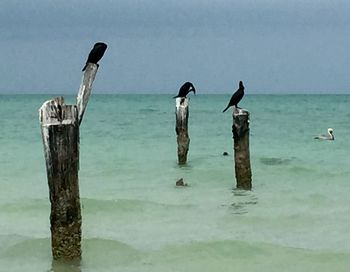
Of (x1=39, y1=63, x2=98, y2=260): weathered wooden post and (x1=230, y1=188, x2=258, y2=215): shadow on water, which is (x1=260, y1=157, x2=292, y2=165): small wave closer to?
(x1=230, y1=188, x2=258, y2=215): shadow on water

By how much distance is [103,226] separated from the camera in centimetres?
956

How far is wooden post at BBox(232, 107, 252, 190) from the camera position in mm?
11422

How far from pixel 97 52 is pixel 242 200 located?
11.4ft

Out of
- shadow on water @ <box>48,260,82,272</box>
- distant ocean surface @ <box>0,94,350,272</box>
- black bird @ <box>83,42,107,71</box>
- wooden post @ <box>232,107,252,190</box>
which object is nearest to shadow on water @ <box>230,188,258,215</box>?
distant ocean surface @ <box>0,94,350,272</box>

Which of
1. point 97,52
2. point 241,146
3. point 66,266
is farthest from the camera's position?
point 241,146

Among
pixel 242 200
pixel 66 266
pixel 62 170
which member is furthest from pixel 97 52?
pixel 242 200

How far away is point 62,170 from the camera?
7027 mm

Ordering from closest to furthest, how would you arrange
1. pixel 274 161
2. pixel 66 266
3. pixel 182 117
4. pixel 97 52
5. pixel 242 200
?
pixel 66 266 → pixel 97 52 → pixel 242 200 → pixel 182 117 → pixel 274 161

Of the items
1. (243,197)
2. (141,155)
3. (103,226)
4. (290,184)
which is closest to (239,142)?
(243,197)

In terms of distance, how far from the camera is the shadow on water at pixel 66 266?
7328mm

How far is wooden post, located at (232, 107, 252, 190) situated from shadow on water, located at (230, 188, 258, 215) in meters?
0.16

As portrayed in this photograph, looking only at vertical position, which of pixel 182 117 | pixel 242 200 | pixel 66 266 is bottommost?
pixel 66 266

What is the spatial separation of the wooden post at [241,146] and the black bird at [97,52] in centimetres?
286

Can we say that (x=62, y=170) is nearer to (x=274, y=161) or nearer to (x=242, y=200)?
(x=242, y=200)
